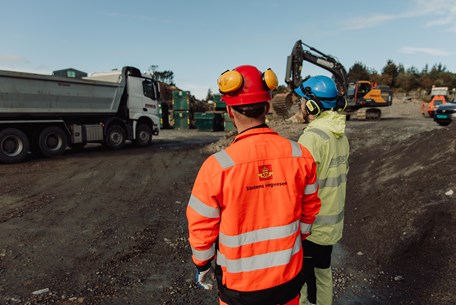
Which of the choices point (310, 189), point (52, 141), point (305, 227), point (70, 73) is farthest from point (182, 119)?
point (310, 189)

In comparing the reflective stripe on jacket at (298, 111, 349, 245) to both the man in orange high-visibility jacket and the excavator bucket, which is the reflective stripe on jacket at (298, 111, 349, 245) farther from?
the excavator bucket

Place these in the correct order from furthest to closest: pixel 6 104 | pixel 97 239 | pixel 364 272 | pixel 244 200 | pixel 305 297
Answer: pixel 6 104 → pixel 97 239 → pixel 364 272 → pixel 305 297 → pixel 244 200

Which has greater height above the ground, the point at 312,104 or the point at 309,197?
the point at 312,104

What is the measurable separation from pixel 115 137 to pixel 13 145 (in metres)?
3.82

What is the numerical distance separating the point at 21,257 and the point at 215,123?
19.3 m

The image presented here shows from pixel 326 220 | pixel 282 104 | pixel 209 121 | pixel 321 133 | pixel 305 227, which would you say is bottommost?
pixel 326 220

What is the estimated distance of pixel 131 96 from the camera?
13.4 meters

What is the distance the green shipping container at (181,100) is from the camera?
24.2 meters

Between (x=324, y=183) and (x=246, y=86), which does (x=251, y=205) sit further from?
(x=324, y=183)

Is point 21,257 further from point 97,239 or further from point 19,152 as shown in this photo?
point 19,152

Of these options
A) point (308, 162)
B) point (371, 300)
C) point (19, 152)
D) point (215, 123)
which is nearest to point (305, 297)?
point (371, 300)

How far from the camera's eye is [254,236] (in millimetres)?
1624

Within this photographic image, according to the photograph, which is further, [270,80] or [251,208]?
[270,80]

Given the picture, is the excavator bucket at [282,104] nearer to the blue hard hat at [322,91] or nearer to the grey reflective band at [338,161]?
the blue hard hat at [322,91]
